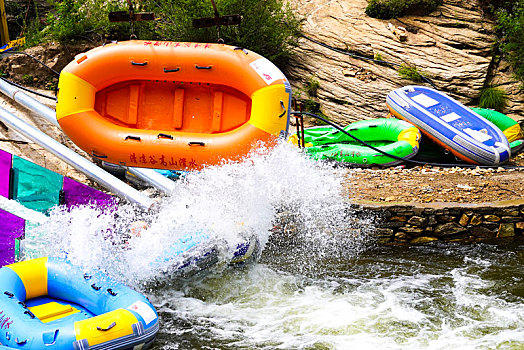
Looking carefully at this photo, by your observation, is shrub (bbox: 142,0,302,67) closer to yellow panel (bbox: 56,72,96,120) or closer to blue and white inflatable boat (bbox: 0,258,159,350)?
yellow panel (bbox: 56,72,96,120)

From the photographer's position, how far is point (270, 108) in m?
4.28

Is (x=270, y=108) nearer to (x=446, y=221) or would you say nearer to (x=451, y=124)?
(x=446, y=221)

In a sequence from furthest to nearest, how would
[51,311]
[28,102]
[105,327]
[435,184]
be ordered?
[28,102], [435,184], [51,311], [105,327]

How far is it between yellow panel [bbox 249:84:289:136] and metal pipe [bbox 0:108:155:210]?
1.42 meters

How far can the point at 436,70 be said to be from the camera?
8.23 metres

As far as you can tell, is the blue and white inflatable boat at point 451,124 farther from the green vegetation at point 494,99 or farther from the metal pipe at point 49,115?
the metal pipe at point 49,115

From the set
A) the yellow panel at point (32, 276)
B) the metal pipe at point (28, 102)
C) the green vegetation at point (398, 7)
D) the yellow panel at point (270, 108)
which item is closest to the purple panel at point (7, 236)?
the yellow panel at point (32, 276)

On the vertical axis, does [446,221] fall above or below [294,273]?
above

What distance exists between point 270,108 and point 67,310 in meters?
1.90

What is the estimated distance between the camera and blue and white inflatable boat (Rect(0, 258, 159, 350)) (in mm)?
3273

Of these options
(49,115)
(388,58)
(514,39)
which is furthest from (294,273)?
(514,39)

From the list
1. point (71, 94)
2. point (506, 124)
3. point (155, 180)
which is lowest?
point (155, 180)

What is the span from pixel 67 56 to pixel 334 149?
4.41m

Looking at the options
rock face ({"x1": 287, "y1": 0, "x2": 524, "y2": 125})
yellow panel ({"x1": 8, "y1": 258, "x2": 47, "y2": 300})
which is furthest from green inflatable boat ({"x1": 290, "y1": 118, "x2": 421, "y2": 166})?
yellow panel ({"x1": 8, "y1": 258, "x2": 47, "y2": 300})
